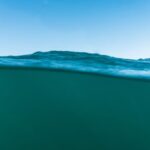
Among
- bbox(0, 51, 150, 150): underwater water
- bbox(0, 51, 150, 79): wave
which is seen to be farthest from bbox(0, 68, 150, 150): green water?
bbox(0, 51, 150, 79): wave

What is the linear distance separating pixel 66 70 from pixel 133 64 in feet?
11.1

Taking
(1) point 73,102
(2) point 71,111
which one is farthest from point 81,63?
(2) point 71,111

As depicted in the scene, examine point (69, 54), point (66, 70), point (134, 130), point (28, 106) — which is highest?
point (69, 54)

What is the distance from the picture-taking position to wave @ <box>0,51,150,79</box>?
33.7 feet

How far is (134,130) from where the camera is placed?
36.1ft

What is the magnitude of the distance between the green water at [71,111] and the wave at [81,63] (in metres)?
0.49

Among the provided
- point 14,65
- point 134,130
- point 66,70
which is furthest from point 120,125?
point 14,65

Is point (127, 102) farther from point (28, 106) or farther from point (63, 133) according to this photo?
point (28, 106)

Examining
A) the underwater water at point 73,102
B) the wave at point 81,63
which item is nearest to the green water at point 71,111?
the underwater water at point 73,102

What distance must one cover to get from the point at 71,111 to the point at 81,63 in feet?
7.91

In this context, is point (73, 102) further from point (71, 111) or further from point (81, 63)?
point (81, 63)

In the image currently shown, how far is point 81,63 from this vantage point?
1070cm

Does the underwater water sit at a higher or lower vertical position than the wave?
lower

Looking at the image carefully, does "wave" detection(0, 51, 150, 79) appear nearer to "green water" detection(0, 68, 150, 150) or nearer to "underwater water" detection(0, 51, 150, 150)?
"underwater water" detection(0, 51, 150, 150)
